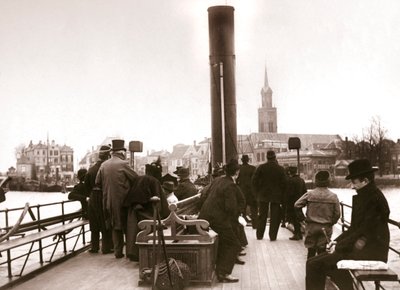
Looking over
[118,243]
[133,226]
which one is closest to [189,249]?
[133,226]

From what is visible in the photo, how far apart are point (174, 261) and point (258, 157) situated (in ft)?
362

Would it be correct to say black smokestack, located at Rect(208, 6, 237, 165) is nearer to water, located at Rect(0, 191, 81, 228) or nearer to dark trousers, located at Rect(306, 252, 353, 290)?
dark trousers, located at Rect(306, 252, 353, 290)

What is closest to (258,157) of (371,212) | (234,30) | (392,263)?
(392,263)

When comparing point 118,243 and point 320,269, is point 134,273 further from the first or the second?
point 320,269

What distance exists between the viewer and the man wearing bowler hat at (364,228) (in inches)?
161

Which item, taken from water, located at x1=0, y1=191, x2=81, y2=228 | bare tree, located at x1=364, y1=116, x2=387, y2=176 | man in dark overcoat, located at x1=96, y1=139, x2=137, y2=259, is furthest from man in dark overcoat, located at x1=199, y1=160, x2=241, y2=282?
bare tree, located at x1=364, y1=116, x2=387, y2=176

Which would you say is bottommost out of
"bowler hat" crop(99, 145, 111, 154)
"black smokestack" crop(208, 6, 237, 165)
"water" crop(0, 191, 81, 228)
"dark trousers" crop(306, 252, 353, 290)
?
"water" crop(0, 191, 81, 228)

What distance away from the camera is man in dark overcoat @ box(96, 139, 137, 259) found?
7.10 meters

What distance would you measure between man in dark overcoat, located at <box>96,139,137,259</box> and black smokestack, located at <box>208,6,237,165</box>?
5.00m

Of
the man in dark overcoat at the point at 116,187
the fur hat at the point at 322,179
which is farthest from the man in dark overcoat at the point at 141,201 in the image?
the fur hat at the point at 322,179

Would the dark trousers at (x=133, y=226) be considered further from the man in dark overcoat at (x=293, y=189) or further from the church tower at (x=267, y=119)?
the church tower at (x=267, y=119)

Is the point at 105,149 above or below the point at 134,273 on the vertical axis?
above

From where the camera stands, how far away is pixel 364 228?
409cm

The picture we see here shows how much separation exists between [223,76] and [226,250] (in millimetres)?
6699
